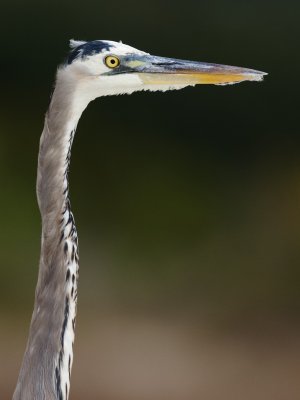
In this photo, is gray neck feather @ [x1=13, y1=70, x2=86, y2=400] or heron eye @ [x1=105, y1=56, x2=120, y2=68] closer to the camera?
gray neck feather @ [x1=13, y1=70, x2=86, y2=400]

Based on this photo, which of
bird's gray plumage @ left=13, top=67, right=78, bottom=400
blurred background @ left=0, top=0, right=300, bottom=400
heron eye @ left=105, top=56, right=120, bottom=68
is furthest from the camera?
blurred background @ left=0, top=0, right=300, bottom=400

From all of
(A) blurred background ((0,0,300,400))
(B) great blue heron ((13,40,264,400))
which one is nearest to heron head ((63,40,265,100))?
(B) great blue heron ((13,40,264,400))

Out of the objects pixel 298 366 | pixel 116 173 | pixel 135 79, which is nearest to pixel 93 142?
pixel 116 173

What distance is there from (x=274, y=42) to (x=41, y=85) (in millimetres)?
1107

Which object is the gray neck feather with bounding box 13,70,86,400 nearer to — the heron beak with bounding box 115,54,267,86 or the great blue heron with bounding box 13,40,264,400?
the great blue heron with bounding box 13,40,264,400

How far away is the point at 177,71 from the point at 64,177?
0.98 feet

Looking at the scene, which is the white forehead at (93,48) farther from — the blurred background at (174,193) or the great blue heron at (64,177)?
the blurred background at (174,193)

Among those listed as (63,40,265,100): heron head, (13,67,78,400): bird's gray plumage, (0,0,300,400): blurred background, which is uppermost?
(0,0,300,400): blurred background

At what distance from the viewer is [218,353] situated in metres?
3.73

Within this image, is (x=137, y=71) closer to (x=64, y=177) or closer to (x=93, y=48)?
(x=93, y=48)

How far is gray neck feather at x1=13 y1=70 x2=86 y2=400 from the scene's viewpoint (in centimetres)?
145

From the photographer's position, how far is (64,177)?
4.75ft

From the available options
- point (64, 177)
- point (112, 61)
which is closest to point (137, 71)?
point (112, 61)

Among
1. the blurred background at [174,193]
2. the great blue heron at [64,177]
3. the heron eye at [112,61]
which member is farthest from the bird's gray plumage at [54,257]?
the blurred background at [174,193]
